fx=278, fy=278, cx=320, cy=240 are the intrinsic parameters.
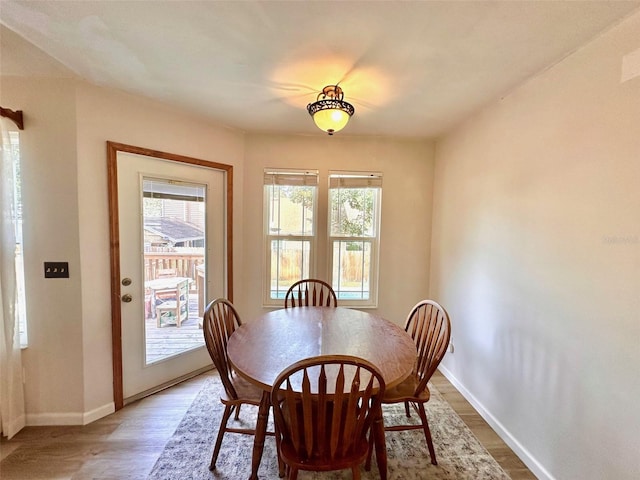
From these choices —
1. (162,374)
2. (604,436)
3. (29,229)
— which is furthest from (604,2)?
(162,374)

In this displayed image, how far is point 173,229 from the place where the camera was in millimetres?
2385

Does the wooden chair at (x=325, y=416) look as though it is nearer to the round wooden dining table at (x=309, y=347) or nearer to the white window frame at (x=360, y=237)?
the round wooden dining table at (x=309, y=347)

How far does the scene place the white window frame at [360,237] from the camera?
2910mm

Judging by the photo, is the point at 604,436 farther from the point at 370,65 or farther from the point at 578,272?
the point at 370,65

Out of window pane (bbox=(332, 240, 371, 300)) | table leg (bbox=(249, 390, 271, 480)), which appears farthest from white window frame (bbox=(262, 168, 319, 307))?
table leg (bbox=(249, 390, 271, 480))

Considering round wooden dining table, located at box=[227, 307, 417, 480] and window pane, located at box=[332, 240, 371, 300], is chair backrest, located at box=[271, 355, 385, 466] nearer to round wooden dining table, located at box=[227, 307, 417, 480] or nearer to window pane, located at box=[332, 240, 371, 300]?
A: round wooden dining table, located at box=[227, 307, 417, 480]

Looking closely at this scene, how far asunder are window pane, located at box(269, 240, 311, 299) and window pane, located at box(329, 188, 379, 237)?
38 centimetres

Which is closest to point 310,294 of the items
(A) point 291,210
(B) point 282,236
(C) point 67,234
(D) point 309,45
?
(B) point 282,236

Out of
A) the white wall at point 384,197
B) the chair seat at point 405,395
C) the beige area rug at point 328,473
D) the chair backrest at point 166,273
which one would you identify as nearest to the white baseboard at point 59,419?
the beige area rug at point 328,473

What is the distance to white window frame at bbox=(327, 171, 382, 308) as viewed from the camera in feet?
9.55

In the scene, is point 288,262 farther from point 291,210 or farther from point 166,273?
point 166,273

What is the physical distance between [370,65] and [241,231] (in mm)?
1920

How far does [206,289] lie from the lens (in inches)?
104

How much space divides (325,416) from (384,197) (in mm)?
2243
